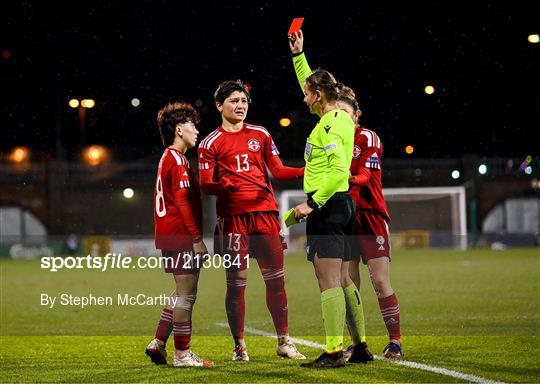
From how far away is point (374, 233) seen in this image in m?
6.80

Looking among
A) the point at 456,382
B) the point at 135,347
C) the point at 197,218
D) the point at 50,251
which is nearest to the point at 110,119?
the point at 50,251

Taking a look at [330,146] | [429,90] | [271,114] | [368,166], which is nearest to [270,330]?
[368,166]

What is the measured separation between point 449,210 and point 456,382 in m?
29.4

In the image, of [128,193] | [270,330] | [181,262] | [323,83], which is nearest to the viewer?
[323,83]

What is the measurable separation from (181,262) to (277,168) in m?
1.01

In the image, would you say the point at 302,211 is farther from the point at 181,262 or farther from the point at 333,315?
the point at 181,262

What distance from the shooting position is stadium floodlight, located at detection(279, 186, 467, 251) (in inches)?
1286

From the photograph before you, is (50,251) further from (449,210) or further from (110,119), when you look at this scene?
(449,210)

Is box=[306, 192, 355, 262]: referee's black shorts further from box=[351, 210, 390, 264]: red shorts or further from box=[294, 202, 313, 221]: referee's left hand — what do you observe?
box=[351, 210, 390, 264]: red shorts

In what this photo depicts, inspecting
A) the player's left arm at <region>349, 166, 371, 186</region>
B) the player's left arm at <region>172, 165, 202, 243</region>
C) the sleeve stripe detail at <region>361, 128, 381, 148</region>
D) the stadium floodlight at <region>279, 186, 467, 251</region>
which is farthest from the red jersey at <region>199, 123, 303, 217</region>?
the stadium floodlight at <region>279, 186, 467, 251</region>

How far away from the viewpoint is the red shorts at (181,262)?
6.35m

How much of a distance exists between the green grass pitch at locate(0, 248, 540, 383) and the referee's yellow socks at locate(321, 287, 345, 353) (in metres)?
0.19

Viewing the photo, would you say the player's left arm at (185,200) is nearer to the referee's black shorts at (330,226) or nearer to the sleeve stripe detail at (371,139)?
the referee's black shorts at (330,226)

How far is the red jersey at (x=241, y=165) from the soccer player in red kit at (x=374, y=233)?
59cm
